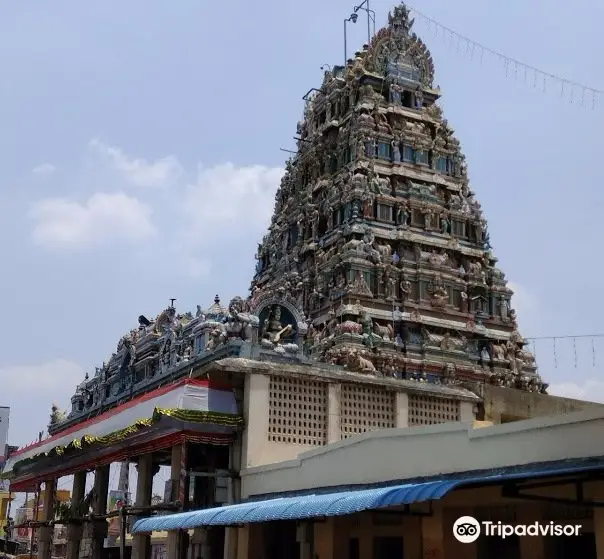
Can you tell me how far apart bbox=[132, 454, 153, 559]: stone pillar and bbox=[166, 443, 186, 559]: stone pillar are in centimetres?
186

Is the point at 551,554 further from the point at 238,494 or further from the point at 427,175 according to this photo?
the point at 427,175

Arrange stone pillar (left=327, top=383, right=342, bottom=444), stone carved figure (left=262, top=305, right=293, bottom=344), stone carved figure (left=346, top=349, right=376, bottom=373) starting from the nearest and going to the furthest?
1. stone pillar (left=327, top=383, right=342, bottom=444)
2. stone carved figure (left=262, top=305, right=293, bottom=344)
3. stone carved figure (left=346, top=349, right=376, bottom=373)

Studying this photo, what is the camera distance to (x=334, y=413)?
78.3 feet

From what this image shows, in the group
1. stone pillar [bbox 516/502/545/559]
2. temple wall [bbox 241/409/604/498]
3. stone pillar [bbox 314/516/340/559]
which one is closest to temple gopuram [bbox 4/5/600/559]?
temple wall [bbox 241/409/604/498]

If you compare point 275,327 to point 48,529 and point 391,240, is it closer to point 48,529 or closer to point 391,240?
point 48,529

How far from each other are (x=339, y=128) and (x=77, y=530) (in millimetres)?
28487

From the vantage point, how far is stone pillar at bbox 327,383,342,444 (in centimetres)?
2370

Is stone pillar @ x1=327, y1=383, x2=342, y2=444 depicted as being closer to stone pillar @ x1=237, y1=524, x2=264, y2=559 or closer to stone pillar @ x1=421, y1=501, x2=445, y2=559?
stone pillar @ x1=237, y1=524, x2=264, y2=559

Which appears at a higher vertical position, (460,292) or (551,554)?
(460,292)

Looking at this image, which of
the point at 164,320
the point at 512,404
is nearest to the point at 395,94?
the point at 164,320

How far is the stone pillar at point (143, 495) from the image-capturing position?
84.7ft

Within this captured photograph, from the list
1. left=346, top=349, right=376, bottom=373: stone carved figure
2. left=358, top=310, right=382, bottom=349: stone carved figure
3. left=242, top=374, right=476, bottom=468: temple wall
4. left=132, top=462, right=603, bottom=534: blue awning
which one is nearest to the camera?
left=132, top=462, right=603, bottom=534: blue awning

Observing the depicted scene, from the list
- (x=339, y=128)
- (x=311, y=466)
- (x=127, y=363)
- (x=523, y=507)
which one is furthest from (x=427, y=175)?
(x=523, y=507)

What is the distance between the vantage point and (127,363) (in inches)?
1500
